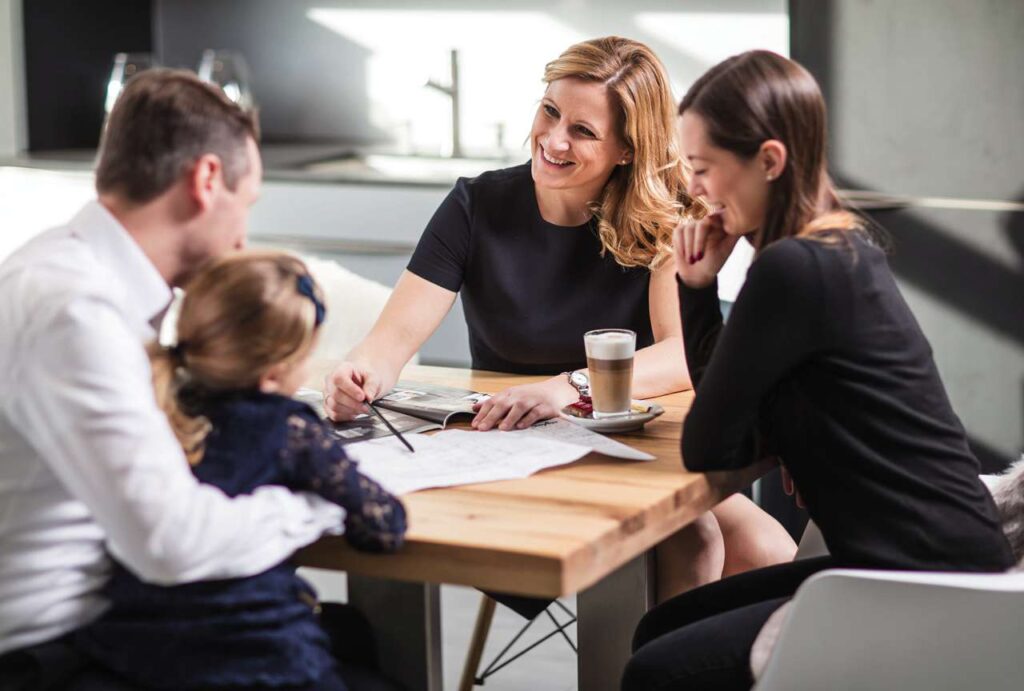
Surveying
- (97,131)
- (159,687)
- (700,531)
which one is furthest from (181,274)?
(97,131)

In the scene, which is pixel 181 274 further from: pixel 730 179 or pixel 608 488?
pixel 730 179

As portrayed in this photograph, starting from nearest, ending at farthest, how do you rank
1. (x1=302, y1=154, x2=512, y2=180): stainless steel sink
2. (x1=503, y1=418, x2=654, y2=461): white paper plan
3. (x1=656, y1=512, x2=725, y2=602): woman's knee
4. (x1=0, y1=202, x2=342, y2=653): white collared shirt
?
1. (x1=0, y1=202, x2=342, y2=653): white collared shirt
2. (x1=503, y1=418, x2=654, y2=461): white paper plan
3. (x1=656, y1=512, x2=725, y2=602): woman's knee
4. (x1=302, y1=154, x2=512, y2=180): stainless steel sink

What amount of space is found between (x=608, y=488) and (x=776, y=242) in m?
0.35

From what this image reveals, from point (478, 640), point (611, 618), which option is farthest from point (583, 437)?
point (478, 640)

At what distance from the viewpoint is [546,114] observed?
2303 millimetres

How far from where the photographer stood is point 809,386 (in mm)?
1605

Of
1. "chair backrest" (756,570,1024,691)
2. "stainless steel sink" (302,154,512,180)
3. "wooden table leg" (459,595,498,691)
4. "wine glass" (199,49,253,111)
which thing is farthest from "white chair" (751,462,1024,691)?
"wine glass" (199,49,253,111)

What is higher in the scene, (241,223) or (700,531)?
(241,223)

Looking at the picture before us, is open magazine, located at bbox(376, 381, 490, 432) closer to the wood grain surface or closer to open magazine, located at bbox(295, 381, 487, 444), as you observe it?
open magazine, located at bbox(295, 381, 487, 444)

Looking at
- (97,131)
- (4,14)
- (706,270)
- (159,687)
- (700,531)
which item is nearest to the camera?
(159,687)

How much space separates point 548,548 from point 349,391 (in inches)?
26.2

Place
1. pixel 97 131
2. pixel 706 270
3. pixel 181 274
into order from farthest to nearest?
1. pixel 97 131
2. pixel 706 270
3. pixel 181 274

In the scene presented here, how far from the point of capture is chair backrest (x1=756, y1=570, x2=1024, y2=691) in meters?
1.45

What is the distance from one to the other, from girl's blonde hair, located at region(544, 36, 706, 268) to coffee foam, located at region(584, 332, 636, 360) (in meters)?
0.46
